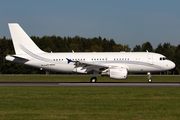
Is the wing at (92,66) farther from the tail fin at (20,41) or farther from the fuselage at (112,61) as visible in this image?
the tail fin at (20,41)

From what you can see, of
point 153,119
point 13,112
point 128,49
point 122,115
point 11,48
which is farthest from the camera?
point 128,49

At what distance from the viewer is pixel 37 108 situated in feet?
48.2

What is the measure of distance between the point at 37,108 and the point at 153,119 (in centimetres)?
638

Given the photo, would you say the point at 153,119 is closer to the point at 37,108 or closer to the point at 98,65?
the point at 37,108

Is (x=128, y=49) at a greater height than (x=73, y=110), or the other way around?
(x=128, y=49)

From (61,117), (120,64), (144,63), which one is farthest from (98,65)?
(61,117)

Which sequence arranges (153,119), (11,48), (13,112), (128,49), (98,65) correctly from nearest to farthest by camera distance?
(153,119)
(13,112)
(98,65)
(11,48)
(128,49)

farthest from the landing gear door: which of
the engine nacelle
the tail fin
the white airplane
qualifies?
the tail fin

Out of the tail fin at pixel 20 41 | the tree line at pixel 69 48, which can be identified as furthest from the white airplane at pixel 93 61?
the tree line at pixel 69 48

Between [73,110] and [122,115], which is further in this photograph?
[73,110]

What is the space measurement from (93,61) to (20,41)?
11345 mm

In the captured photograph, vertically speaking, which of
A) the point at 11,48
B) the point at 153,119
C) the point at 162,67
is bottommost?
the point at 153,119

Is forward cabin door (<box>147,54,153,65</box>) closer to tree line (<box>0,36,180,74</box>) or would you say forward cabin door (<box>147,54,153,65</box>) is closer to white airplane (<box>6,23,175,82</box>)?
white airplane (<box>6,23,175,82</box>)

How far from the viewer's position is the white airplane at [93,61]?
3572 cm
